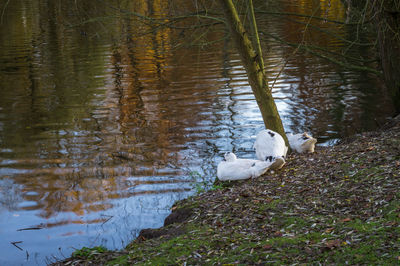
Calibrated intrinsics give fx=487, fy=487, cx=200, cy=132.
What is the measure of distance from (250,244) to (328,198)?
155cm

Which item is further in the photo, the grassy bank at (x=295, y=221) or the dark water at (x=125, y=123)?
the dark water at (x=125, y=123)

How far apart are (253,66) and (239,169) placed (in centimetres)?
205

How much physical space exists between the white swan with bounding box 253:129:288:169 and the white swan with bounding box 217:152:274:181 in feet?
0.62

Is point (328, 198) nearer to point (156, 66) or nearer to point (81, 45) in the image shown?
point (156, 66)

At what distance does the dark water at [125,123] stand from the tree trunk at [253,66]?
533 millimetres

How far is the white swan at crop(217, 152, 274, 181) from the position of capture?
8.14m

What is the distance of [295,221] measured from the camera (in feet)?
18.3

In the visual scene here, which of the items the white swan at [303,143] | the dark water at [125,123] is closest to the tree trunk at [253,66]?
the white swan at [303,143]

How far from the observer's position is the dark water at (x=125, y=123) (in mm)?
8383

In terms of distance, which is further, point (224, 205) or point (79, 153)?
point (79, 153)

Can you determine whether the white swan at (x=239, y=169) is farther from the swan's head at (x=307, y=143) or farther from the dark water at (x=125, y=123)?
the swan's head at (x=307, y=143)

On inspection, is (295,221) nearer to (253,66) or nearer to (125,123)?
(253,66)

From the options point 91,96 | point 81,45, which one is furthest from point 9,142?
point 81,45

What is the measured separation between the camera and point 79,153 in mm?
11406
